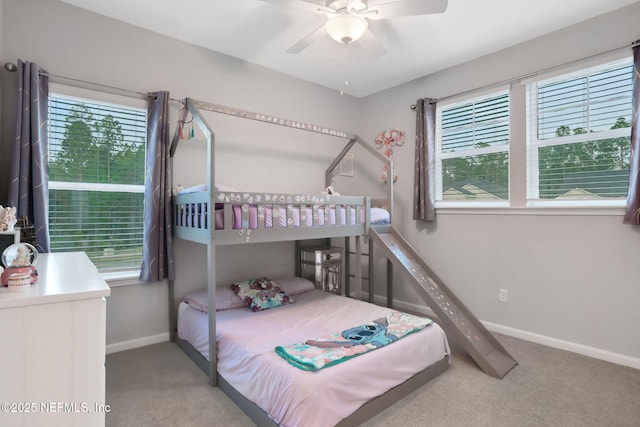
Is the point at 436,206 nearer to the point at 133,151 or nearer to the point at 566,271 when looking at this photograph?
the point at 566,271

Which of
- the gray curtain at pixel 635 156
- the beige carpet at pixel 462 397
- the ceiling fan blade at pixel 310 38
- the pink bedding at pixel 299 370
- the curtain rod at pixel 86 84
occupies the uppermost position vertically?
the ceiling fan blade at pixel 310 38

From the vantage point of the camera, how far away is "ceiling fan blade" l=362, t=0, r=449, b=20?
186 cm

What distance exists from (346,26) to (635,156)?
7.33 feet

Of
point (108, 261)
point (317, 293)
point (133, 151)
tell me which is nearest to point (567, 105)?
point (317, 293)

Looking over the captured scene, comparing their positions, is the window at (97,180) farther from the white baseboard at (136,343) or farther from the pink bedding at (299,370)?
the pink bedding at (299,370)

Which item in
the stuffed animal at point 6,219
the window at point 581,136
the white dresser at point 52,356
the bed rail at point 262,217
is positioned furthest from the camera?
the window at point 581,136

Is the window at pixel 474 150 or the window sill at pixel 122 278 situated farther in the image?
the window at pixel 474 150

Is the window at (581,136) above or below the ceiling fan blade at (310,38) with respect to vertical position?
below

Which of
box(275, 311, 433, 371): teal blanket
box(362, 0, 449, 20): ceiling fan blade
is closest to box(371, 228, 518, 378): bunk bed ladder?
box(275, 311, 433, 371): teal blanket

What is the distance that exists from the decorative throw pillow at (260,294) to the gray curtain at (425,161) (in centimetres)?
170

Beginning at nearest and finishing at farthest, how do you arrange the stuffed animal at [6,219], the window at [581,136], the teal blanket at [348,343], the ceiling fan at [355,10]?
the stuffed animal at [6,219], the teal blanket at [348,343], the ceiling fan at [355,10], the window at [581,136]

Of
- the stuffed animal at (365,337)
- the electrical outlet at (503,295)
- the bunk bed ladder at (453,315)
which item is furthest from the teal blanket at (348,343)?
the electrical outlet at (503,295)

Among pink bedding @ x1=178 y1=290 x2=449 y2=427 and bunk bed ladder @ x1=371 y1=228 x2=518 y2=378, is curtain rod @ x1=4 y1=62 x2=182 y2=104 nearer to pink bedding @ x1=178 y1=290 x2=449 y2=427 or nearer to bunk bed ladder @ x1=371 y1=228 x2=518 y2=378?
pink bedding @ x1=178 y1=290 x2=449 y2=427

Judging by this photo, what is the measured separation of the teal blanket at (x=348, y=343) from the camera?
1.79 meters
